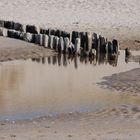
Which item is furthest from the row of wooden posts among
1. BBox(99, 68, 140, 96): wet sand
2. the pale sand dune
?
BBox(99, 68, 140, 96): wet sand

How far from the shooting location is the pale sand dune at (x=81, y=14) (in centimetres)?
2681

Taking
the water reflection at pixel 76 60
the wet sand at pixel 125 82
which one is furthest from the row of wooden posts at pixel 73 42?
the wet sand at pixel 125 82

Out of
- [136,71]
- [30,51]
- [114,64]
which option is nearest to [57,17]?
[30,51]

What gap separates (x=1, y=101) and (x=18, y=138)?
3657 mm

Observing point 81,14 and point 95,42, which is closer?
point 95,42

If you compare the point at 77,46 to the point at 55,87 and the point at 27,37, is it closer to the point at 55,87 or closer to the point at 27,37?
A: the point at 27,37

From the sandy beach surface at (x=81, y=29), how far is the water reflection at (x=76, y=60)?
0.64 metres

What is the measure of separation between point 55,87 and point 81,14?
15.8 meters

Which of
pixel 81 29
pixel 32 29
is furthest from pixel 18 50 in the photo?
pixel 81 29

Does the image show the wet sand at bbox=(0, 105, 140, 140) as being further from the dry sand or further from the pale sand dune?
the pale sand dune

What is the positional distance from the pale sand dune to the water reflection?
501 centimetres

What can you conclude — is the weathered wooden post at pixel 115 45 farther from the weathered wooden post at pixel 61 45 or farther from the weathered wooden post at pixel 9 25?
the weathered wooden post at pixel 9 25

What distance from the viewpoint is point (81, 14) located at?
29.8m

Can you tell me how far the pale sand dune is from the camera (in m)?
26.8
